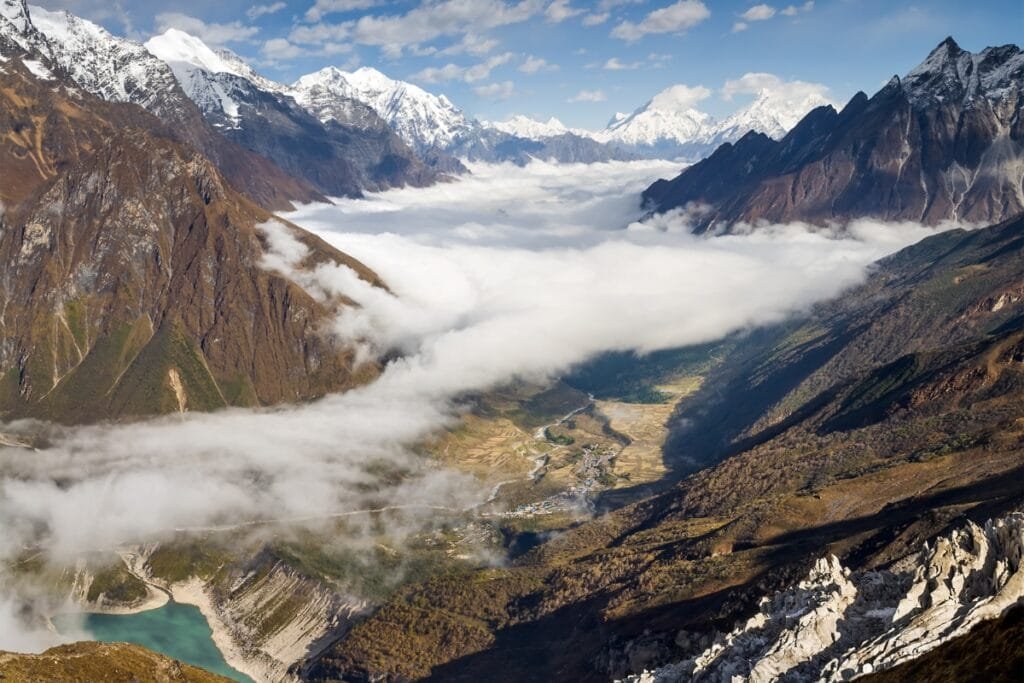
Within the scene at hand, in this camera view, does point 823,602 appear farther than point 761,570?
No

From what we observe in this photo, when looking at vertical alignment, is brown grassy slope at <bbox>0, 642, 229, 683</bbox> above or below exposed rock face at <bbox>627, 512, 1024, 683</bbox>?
below

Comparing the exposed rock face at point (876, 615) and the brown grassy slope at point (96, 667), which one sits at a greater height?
the exposed rock face at point (876, 615)

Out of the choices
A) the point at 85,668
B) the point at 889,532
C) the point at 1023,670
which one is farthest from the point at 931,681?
the point at 85,668

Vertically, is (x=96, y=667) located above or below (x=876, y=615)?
below

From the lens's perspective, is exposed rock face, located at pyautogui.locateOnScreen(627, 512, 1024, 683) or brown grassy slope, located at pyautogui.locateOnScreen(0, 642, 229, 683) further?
brown grassy slope, located at pyautogui.locateOnScreen(0, 642, 229, 683)

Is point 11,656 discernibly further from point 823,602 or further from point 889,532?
point 889,532
